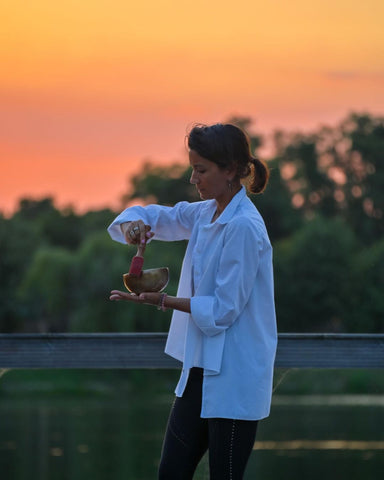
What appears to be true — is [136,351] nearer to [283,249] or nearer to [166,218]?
[166,218]

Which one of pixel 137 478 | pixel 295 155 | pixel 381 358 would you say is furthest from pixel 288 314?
pixel 381 358

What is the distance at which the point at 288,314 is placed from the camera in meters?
44.5

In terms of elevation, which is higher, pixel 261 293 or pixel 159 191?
pixel 261 293

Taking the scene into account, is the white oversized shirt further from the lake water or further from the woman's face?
the lake water

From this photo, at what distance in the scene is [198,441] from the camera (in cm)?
406

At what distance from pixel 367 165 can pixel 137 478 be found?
153 feet

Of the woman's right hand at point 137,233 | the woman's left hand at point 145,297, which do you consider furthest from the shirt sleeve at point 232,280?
the woman's right hand at point 137,233

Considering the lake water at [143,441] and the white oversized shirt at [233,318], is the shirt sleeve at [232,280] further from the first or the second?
the lake water at [143,441]

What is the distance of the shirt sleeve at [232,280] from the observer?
388 cm

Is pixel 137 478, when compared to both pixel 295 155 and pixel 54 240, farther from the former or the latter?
pixel 54 240

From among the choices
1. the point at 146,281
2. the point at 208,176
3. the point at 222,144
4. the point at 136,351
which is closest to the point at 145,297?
the point at 146,281

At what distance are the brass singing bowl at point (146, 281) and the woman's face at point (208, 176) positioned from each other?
307 millimetres

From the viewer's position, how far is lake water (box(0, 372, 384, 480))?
335 inches

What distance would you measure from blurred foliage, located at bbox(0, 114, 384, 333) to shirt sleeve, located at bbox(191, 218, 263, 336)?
24.5m
